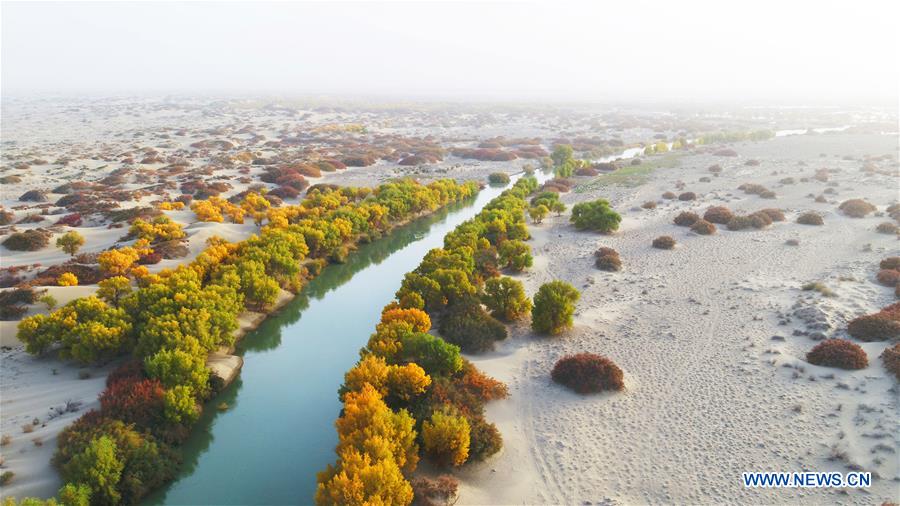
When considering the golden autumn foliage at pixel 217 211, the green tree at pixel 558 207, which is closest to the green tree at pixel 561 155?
the green tree at pixel 558 207

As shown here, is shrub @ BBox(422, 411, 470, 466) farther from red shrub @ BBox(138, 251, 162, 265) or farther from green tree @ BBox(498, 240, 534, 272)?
red shrub @ BBox(138, 251, 162, 265)

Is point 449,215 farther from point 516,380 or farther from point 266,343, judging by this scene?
point 516,380

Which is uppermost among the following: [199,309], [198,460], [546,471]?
[199,309]

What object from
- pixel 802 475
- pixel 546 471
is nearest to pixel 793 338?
pixel 802 475

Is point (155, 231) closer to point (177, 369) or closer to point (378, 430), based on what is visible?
point (177, 369)

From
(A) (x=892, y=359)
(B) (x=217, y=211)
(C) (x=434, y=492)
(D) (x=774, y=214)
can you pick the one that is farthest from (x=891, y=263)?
(B) (x=217, y=211)

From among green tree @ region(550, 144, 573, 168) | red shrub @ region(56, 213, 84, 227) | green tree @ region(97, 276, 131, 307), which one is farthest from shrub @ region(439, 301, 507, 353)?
green tree @ region(550, 144, 573, 168)
